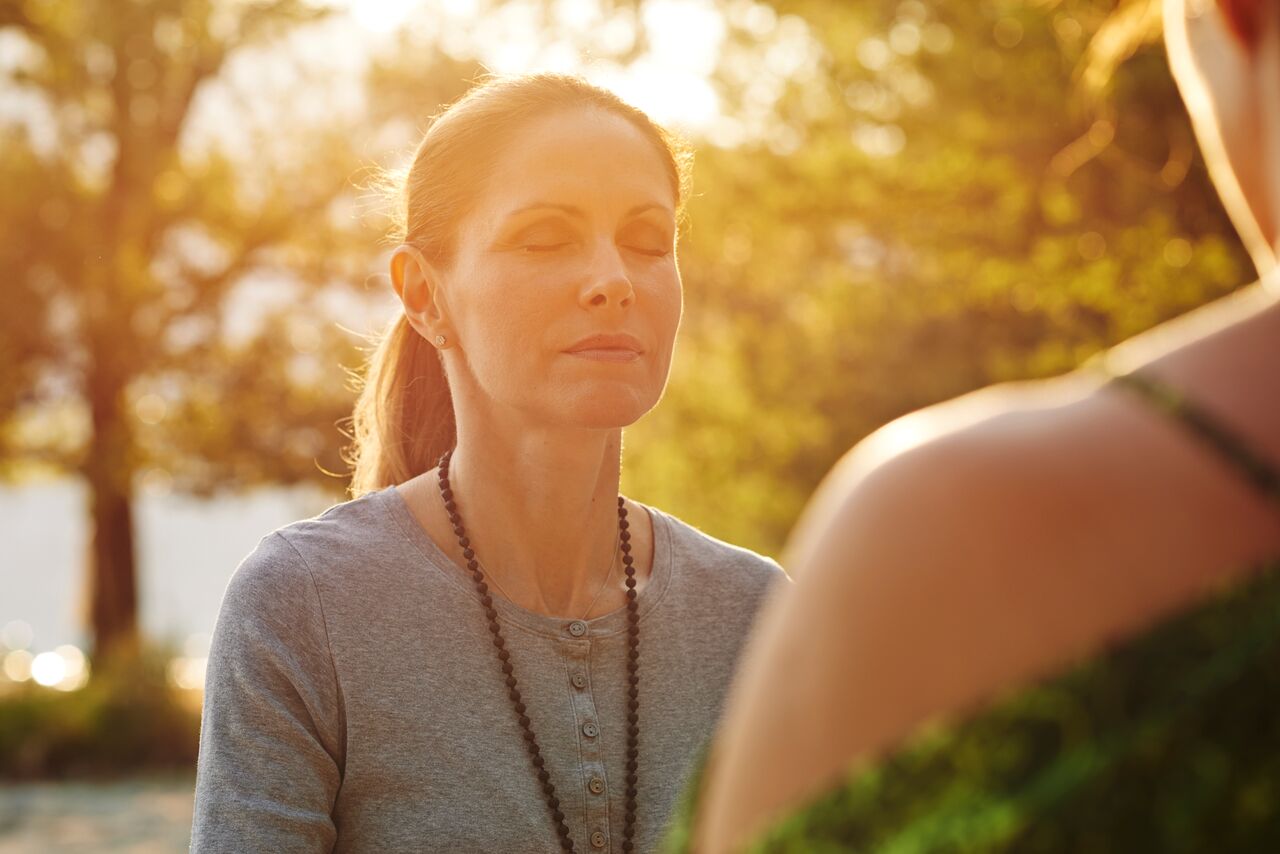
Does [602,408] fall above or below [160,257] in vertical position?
below

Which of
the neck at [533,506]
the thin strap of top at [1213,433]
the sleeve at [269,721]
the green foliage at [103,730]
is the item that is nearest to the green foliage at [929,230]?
the green foliage at [103,730]

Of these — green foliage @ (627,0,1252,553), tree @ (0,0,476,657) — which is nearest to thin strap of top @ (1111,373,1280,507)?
green foliage @ (627,0,1252,553)

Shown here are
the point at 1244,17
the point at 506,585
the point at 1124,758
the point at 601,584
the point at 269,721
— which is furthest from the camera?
the point at 601,584

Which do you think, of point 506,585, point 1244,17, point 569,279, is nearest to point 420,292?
point 569,279

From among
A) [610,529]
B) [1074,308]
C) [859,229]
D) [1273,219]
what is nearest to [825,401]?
[859,229]

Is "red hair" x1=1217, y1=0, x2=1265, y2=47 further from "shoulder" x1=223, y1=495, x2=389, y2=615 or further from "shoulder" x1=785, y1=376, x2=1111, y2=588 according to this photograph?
"shoulder" x1=223, y1=495, x2=389, y2=615

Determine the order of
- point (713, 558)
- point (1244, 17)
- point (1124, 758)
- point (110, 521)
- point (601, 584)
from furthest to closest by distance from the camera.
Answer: point (110, 521)
point (713, 558)
point (601, 584)
point (1244, 17)
point (1124, 758)

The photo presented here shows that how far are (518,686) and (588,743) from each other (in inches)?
5.5

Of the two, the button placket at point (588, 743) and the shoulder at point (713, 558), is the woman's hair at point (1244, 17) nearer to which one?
the button placket at point (588, 743)

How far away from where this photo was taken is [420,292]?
99.3 inches

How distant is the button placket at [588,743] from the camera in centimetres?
219

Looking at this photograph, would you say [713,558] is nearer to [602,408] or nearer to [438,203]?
[602,408]

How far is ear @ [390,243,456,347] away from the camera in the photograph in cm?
247

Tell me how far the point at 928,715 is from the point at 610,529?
1.72m
